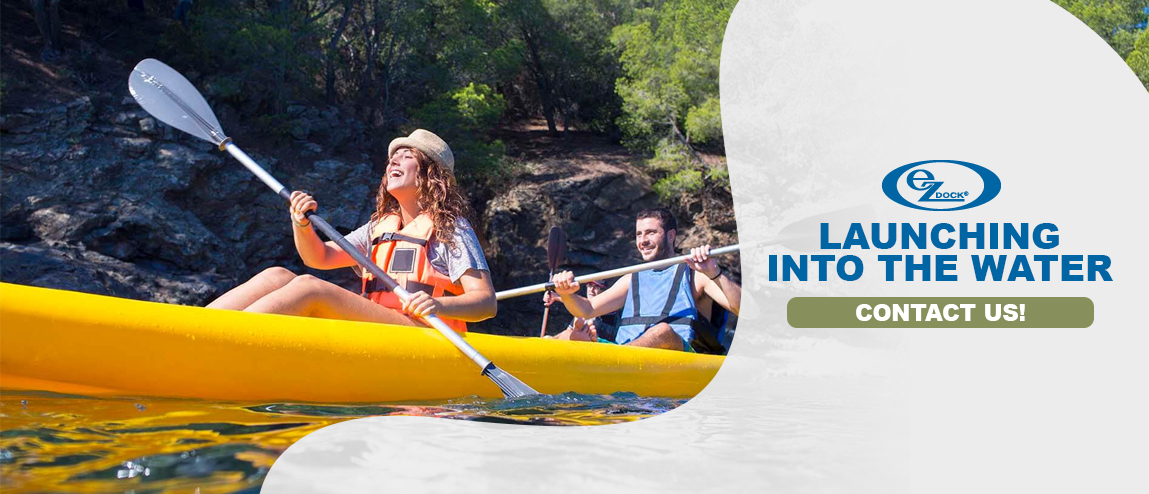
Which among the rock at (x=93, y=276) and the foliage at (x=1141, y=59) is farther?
the foliage at (x=1141, y=59)

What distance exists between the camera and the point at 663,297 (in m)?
3.76

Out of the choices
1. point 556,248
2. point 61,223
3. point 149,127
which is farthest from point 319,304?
point 149,127

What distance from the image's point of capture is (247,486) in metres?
1.26

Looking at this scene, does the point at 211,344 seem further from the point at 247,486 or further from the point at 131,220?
the point at 131,220

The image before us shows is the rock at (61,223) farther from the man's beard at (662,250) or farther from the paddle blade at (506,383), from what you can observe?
the paddle blade at (506,383)

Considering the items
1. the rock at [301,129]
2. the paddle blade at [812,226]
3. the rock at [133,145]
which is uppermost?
the rock at [301,129]

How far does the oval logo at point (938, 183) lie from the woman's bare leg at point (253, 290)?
274 centimetres

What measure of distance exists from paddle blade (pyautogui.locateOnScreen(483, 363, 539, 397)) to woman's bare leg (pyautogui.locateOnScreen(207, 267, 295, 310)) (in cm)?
63

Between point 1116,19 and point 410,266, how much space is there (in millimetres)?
12036

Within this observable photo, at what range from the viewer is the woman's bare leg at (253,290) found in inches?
94.7

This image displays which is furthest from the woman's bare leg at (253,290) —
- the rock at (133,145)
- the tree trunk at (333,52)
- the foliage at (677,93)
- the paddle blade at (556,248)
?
the tree trunk at (333,52)

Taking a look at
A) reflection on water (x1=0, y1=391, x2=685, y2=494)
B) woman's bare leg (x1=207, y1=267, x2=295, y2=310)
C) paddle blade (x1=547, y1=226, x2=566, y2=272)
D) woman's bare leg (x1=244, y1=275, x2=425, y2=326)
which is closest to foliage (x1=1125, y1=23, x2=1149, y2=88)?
paddle blade (x1=547, y1=226, x2=566, y2=272)

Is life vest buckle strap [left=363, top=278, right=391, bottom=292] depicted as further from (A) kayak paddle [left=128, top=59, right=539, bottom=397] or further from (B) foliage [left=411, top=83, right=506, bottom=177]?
(B) foliage [left=411, top=83, right=506, bottom=177]

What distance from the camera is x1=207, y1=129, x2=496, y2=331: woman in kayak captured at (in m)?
2.47
